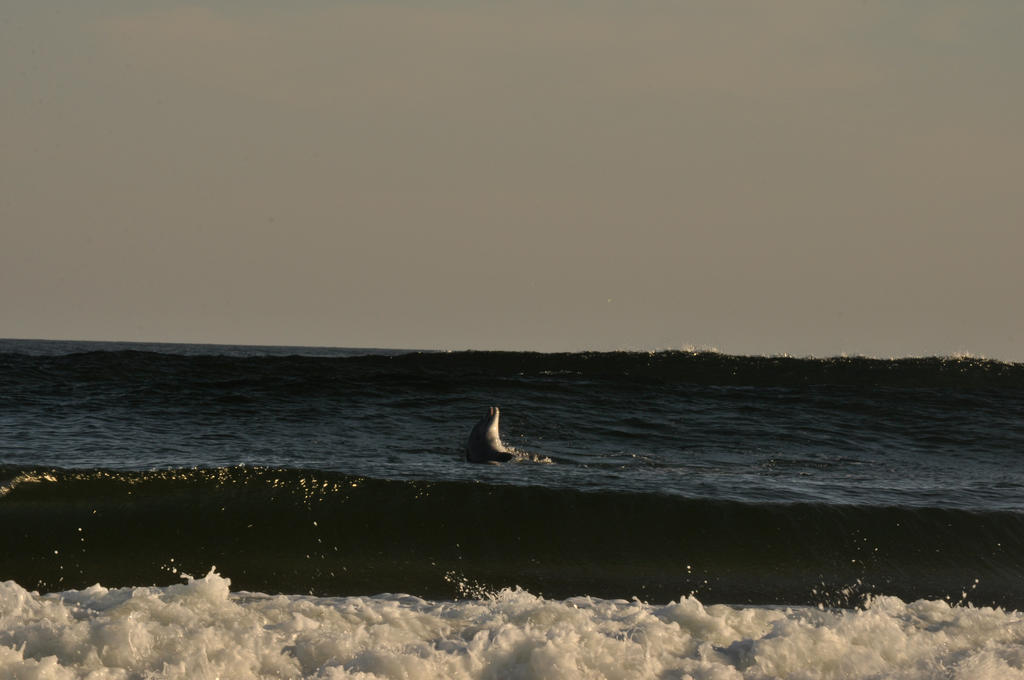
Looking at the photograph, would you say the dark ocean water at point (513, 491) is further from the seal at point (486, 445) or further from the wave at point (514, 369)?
the wave at point (514, 369)

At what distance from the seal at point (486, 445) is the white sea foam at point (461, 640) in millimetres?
6343

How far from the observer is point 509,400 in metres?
18.0

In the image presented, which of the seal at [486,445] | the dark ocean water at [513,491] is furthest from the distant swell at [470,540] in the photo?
the seal at [486,445]

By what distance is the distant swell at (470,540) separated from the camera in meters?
7.70

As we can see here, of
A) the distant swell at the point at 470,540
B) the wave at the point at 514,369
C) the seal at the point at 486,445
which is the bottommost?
the distant swell at the point at 470,540

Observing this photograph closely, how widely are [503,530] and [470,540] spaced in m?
0.40

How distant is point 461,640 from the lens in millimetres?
5195

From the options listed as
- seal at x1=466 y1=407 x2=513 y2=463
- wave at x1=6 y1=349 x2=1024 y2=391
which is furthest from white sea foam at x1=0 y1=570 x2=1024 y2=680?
wave at x1=6 y1=349 x2=1024 y2=391

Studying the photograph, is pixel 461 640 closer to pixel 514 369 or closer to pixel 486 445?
pixel 486 445

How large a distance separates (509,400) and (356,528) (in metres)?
9.25

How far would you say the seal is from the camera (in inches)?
484

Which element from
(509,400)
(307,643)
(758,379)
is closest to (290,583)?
(307,643)

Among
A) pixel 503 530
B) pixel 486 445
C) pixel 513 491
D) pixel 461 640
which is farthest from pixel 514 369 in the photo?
pixel 461 640

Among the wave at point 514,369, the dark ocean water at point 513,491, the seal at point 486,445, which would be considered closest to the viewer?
the dark ocean water at point 513,491
